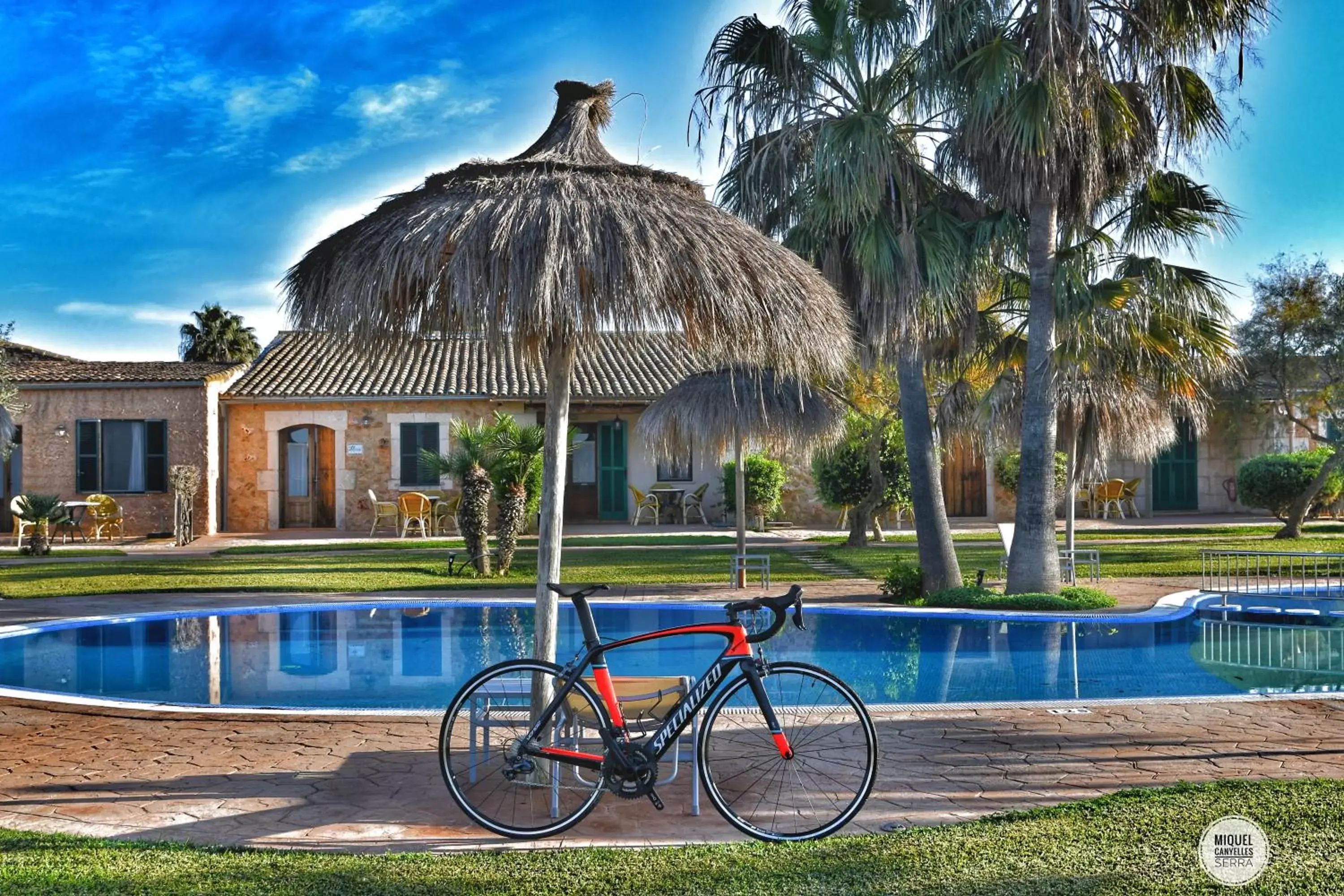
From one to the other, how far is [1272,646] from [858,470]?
372 inches

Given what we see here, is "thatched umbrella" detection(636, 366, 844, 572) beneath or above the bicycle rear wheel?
above

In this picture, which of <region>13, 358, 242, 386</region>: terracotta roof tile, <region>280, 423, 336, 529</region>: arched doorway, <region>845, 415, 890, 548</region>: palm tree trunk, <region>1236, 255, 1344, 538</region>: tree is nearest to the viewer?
<region>845, 415, 890, 548</region>: palm tree trunk

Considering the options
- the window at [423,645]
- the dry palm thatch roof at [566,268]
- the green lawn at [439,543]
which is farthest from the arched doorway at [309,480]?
the dry palm thatch roof at [566,268]

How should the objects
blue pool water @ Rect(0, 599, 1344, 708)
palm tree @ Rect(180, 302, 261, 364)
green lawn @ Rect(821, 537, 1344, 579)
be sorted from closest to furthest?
blue pool water @ Rect(0, 599, 1344, 708) < green lawn @ Rect(821, 537, 1344, 579) < palm tree @ Rect(180, 302, 261, 364)

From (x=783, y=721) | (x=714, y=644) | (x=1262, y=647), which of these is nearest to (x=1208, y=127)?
(x=1262, y=647)

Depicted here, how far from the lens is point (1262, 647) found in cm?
939

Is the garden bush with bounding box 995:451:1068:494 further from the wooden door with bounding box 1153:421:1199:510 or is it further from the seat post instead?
A: the seat post

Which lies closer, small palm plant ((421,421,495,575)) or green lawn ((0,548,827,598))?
A: green lawn ((0,548,827,598))

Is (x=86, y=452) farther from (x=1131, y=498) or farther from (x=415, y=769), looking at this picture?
(x=1131, y=498)

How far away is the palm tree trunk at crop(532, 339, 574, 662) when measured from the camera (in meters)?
4.92

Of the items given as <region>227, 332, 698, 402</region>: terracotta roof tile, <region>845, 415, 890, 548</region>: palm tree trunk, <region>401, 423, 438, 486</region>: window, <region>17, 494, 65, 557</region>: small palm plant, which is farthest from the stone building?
<region>845, 415, 890, 548</region>: palm tree trunk

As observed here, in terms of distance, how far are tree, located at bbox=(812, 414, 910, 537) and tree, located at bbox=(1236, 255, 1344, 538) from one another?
781 cm

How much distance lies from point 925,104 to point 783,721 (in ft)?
27.7
